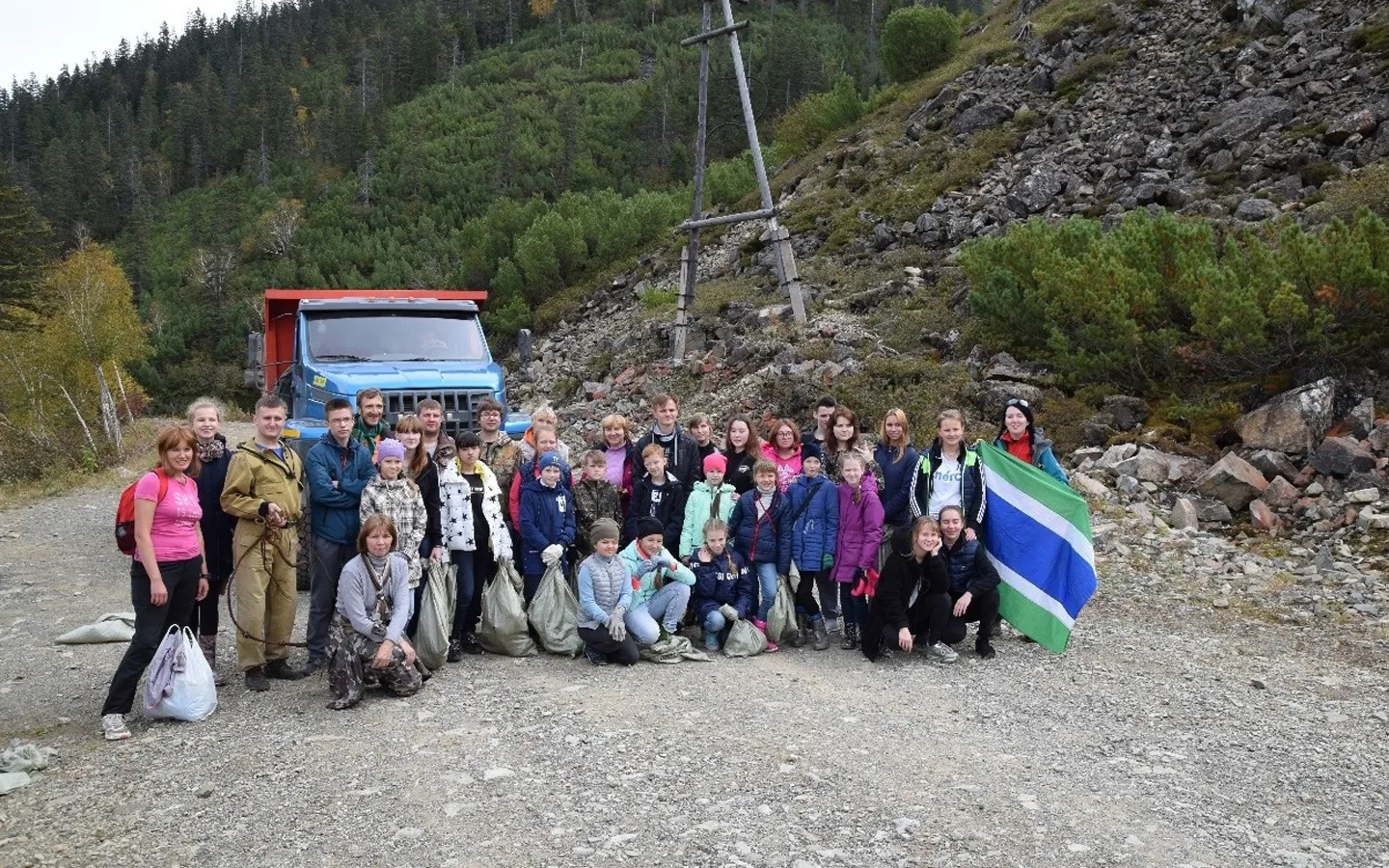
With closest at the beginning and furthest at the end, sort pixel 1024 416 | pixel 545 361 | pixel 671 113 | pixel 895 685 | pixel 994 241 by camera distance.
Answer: pixel 895 685 < pixel 1024 416 < pixel 994 241 < pixel 545 361 < pixel 671 113

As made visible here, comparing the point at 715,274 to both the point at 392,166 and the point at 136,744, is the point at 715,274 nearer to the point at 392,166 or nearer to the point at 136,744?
the point at 136,744

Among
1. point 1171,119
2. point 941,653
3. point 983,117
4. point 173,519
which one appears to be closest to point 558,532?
point 173,519

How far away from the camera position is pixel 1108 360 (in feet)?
39.4

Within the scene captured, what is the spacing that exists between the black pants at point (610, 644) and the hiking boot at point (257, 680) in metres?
1.92

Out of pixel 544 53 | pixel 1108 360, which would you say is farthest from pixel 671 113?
pixel 1108 360

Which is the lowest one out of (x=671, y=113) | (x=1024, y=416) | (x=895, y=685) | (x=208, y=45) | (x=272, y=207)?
(x=895, y=685)

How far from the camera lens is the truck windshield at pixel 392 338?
10.0 metres

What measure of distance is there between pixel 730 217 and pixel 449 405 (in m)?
8.04

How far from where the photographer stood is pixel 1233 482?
31.9 ft

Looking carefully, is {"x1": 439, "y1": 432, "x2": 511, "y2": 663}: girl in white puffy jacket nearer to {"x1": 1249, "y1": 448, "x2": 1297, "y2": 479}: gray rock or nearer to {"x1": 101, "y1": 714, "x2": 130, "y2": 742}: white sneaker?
{"x1": 101, "y1": 714, "x2": 130, "y2": 742}: white sneaker

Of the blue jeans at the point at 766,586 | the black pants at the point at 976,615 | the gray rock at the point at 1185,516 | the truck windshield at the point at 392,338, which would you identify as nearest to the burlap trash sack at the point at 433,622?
the blue jeans at the point at 766,586

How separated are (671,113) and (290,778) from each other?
68491 mm

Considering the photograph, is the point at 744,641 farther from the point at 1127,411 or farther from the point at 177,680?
the point at 1127,411

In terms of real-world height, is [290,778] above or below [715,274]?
below
